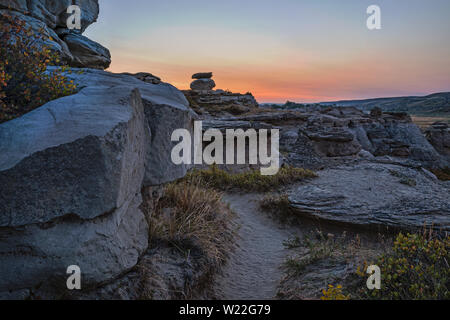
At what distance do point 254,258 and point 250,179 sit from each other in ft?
14.2

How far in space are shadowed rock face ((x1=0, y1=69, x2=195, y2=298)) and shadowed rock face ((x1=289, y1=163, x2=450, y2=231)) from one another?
17.7 feet

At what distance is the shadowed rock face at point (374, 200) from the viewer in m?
6.70

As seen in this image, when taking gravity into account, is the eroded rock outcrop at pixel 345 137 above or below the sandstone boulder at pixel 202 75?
below

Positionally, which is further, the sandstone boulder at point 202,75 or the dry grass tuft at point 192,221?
the sandstone boulder at point 202,75

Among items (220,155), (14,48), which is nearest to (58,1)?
(220,155)

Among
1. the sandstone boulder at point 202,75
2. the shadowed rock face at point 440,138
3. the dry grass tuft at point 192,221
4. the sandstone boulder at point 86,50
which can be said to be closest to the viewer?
the dry grass tuft at point 192,221

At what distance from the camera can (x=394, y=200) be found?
7898mm

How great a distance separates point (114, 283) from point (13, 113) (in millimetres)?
2631

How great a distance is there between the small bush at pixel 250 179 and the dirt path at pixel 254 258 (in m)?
0.93

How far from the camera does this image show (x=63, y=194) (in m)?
3.25

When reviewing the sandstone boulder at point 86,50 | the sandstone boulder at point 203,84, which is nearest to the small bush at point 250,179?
the sandstone boulder at point 86,50

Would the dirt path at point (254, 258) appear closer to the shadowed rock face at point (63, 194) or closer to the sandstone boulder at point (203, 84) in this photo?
the shadowed rock face at point (63, 194)

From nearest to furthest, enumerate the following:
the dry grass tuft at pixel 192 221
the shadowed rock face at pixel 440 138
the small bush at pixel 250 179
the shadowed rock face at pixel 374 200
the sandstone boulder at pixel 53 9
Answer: the dry grass tuft at pixel 192 221
the shadowed rock face at pixel 374 200
the small bush at pixel 250 179
the sandstone boulder at pixel 53 9
the shadowed rock face at pixel 440 138
